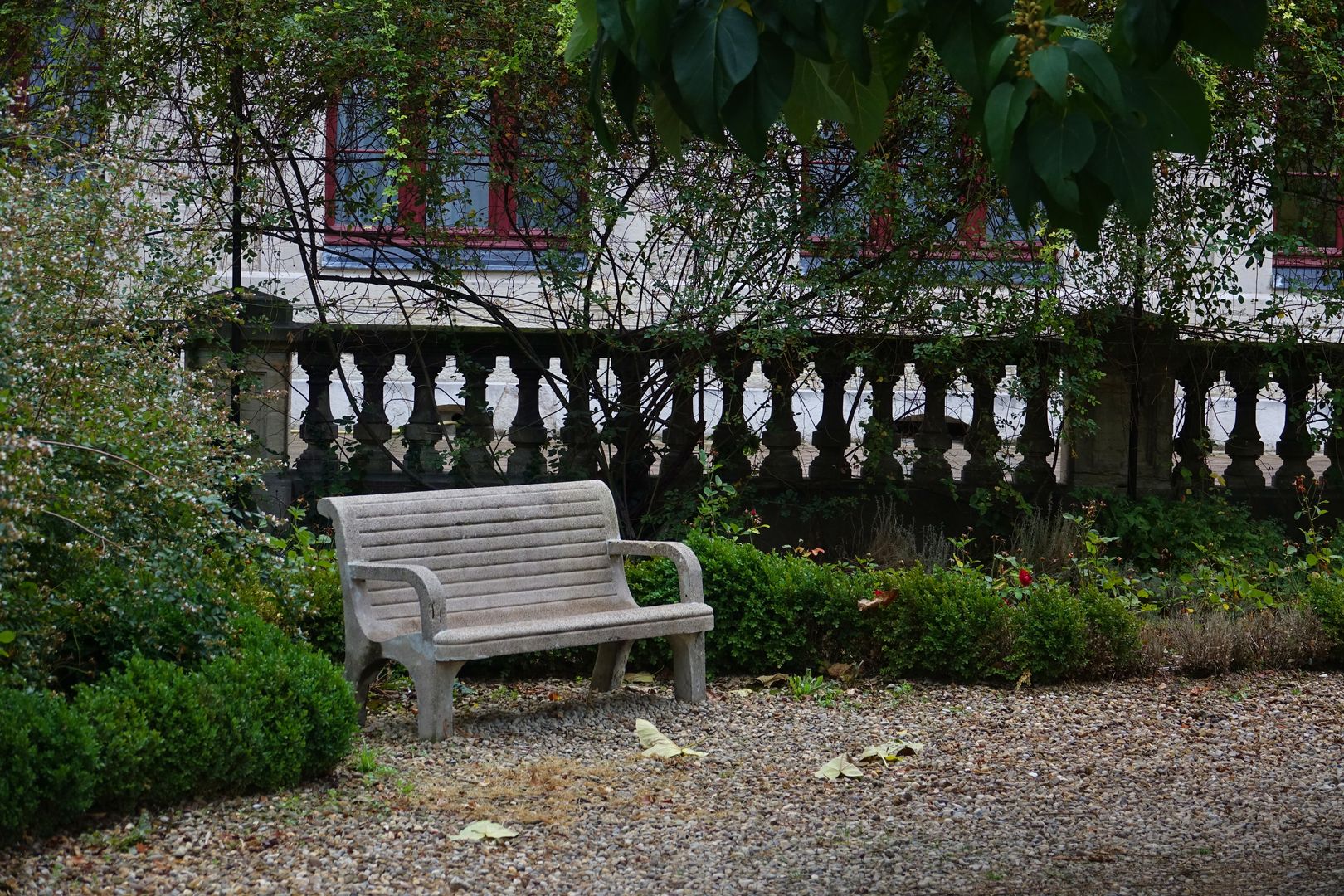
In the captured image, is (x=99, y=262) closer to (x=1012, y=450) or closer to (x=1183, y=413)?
(x=1012, y=450)

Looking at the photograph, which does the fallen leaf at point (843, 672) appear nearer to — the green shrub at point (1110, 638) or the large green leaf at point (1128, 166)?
the green shrub at point (1110, 638)

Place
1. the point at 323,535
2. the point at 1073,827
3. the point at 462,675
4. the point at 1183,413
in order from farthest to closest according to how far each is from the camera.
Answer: the point at 1183,413, the point at 323,535, the point at 462,675, the point at 1073,827

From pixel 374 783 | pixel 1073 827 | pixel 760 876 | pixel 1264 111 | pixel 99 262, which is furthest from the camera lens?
pixel 1264 111

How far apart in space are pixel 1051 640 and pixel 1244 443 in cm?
351

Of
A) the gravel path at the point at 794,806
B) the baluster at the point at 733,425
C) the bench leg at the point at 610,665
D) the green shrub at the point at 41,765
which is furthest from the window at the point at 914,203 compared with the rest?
the green shrub at the point at 41,765

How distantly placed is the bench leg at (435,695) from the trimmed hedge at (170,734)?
1.55ft

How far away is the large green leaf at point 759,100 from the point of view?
7.48 ft

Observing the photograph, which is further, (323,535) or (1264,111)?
(1264,111)

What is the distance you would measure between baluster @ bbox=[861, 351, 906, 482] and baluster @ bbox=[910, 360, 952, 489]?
131 mm

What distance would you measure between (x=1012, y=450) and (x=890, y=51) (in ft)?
23.0

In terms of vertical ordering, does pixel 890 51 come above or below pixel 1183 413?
above

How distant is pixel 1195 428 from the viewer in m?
9.12

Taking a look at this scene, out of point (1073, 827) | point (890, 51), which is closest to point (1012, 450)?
point (1073, 827)

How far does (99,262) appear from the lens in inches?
208
